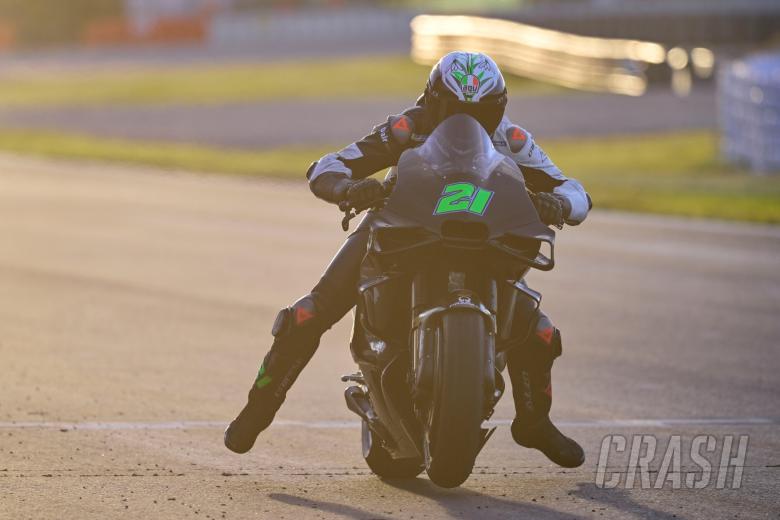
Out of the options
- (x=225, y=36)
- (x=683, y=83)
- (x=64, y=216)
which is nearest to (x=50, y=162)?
(x=64, y=216)

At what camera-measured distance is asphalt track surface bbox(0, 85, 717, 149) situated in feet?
102

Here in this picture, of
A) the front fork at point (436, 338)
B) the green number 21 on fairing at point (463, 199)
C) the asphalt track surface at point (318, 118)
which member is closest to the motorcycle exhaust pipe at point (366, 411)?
the front fork at point (436, 338)

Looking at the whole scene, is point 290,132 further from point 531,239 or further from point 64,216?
point 531,239

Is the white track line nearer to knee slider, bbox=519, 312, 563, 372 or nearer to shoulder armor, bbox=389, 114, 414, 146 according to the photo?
knee slider, bbox=519, 312, 563, 372

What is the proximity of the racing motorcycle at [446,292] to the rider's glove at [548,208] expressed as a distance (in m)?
0.11

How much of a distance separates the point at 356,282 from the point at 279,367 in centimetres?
46

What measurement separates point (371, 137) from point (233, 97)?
33.6 metres

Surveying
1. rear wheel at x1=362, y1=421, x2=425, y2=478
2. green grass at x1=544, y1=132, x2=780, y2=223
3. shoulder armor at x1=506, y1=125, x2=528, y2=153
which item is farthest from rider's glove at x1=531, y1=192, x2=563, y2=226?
green grass at x1=544, y1=132, x2=780, y2=223

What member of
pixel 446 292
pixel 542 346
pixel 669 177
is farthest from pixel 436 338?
pixel 669 177

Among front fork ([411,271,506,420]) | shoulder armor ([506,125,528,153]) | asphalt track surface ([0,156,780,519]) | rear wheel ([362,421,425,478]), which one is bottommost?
asphalt track surface ([0,156,780,519])

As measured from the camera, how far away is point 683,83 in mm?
38312

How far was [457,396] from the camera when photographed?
5.68 meters

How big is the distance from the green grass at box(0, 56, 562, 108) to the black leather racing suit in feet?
98.1

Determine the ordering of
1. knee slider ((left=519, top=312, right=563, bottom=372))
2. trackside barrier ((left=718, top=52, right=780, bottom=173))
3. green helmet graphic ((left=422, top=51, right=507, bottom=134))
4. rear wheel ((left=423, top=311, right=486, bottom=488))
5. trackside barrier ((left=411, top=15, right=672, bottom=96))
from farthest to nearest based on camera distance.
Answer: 1. trackside barrier ((left=411, top=15, right=672, bottom=96))
2. trackside barrier ((left=718, top=52, right=780, bottom=173))
3. knee slider ((left=519, top=312, right=563, bottom=372))
4. green helmet graphic ((left=422, top=51, right=507, bottom=134))
5. rear wheel ((left=423, top=311, right=486, bottom=488))
